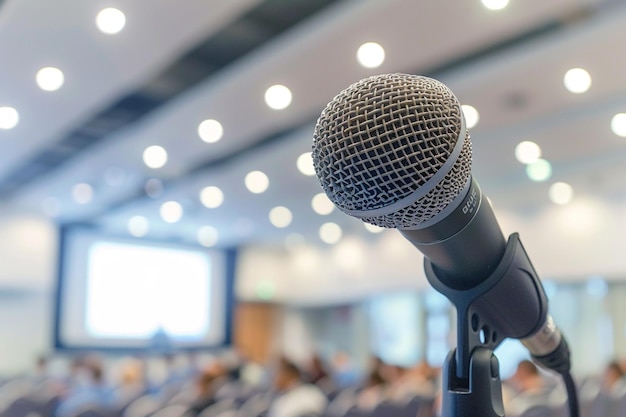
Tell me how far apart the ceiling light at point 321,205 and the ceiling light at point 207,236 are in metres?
2.73

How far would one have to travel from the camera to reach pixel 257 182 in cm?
1011

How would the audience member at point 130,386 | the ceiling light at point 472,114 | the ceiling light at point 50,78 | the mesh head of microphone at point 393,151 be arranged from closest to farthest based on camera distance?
the mesh head of microphone at point 393,151
the ceiling light at point 50,78
the ceiling light at point 472,114
the audience member at point 130,386

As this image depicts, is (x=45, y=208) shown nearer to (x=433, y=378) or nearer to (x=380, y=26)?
(x=433, y=378)

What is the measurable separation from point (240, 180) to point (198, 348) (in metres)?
6.05

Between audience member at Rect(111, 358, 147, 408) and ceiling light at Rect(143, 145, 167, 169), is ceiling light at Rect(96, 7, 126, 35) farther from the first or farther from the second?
audience member at Rect(111, 358, 147, 408)

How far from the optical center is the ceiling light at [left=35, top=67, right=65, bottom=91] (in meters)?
5.95

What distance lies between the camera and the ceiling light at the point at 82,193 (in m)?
10.3

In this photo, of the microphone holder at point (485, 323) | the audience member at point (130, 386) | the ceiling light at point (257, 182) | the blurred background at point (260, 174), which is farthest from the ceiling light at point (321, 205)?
the microphone holder at point (485, 323)

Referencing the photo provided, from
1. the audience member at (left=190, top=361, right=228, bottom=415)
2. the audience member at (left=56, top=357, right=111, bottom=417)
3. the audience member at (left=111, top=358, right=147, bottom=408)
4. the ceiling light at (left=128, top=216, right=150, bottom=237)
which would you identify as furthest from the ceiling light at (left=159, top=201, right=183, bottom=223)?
the audience member at (left=190, top=361, right=228, bottom=415)

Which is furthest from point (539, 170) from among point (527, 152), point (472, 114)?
point (472, 114)

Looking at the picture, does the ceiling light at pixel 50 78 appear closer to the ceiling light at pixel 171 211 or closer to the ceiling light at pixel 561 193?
the ceiling light at pixel 171 211

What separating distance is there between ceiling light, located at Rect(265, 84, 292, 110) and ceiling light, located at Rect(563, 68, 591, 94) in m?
2.55

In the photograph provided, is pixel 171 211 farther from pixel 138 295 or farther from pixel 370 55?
pixel 370 55

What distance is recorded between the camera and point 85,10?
4922mm
